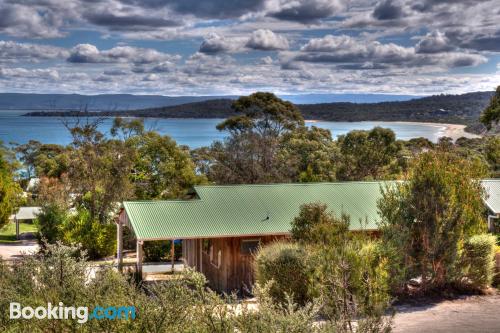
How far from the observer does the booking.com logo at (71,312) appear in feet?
28.9

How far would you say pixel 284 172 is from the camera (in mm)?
42031

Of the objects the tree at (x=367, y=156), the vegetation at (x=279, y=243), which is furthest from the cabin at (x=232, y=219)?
the tree at (x=367, y=156)

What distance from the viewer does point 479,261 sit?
62.8 ft

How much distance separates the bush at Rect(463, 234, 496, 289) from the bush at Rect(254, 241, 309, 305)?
5645 millimetres

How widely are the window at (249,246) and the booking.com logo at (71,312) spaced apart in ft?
36.4

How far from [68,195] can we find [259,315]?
28012mm

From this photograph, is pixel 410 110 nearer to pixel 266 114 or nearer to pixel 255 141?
pixel 266 114

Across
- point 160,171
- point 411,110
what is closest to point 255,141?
point 160,171

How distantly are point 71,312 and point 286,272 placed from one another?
8473mm

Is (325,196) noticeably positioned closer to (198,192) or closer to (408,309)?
(198,192)

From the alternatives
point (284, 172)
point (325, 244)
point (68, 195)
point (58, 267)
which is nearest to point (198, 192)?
point (325, 244)

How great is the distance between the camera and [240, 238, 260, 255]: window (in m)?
20.2

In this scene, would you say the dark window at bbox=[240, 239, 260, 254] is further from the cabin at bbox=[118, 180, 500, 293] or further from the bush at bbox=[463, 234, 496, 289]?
the bush at bbox=[463, 234, 496, 289]

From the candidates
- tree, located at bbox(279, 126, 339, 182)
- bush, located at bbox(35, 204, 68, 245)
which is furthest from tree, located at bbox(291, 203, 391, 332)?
tree, located at bbox(279, 126, 339, 182)
